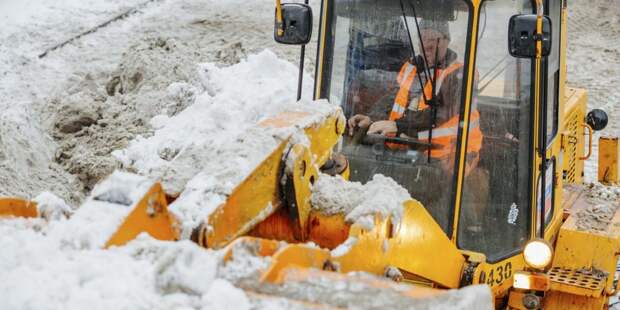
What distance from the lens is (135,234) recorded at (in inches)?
110

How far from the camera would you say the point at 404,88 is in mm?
4609

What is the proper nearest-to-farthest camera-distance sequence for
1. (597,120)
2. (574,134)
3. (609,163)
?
1. (574,134)
2. (597,120)
3. (609,163)

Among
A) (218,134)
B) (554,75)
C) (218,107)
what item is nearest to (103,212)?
(554,75)

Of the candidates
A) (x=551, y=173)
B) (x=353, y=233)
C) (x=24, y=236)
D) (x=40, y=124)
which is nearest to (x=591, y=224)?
(x=551, y=173)

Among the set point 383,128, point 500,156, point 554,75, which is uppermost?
point 554,75

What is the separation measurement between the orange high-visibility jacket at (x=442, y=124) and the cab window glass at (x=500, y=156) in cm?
7

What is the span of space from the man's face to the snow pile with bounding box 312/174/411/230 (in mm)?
1195

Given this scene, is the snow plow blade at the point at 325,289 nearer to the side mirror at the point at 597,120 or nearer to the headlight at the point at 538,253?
the headlight at the point at 538,253

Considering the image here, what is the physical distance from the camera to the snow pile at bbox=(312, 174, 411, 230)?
329cm

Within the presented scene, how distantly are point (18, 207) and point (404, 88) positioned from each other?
224 centimetres

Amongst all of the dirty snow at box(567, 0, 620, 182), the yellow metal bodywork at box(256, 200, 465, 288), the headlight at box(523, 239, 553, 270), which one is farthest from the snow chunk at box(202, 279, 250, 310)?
the dirty snow at box(567, 0, 620, 182)

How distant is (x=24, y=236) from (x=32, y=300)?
388 millimetres

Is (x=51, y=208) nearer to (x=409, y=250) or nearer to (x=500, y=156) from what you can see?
(x=409, y=250)

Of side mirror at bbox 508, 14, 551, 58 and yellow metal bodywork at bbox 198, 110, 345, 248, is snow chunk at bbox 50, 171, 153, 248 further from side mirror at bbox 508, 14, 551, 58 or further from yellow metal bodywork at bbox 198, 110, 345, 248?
side mirror at bbox 508, 14, 551, 58
